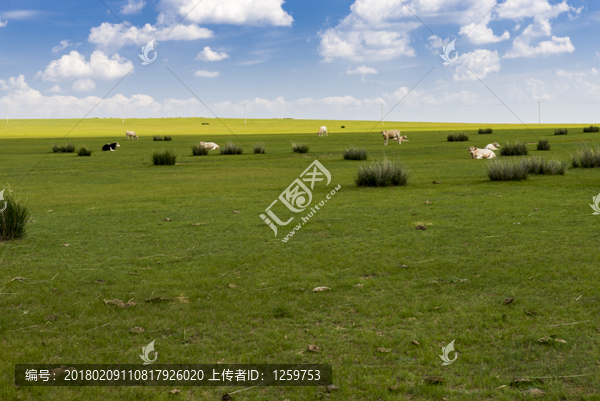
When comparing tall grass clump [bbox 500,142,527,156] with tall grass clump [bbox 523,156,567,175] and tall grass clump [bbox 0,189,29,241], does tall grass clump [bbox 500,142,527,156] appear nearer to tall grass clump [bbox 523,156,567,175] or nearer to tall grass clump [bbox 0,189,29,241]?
tall grass clump [bbox 523,156,567,175]

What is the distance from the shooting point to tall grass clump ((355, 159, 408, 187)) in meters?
17.1

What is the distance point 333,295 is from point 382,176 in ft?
36.3

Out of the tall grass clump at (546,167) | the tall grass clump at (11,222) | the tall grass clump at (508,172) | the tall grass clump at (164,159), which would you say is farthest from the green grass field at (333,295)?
the tall grass clump at (164,159)

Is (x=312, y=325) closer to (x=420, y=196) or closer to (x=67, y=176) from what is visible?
(x=420, y=196)

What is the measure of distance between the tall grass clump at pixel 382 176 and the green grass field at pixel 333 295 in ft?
12.8

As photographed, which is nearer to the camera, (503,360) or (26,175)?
(503,360)

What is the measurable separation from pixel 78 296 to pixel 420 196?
10317mm

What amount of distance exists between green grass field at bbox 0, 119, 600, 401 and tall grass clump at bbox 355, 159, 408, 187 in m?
3.89

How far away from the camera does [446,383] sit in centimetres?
427

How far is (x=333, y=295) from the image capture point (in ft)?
21.2

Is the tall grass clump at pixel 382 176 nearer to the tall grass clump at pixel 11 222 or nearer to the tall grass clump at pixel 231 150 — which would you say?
the tall grass clump at pixel 11 222

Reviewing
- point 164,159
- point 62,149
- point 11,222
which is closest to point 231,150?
point 164,159

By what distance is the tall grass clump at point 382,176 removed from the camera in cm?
1709

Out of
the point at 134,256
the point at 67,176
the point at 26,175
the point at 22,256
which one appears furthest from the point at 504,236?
the point at 26,175
